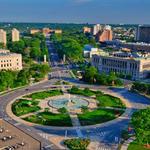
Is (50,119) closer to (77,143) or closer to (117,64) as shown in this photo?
(77,143)

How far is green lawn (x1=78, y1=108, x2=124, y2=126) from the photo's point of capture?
66562 millimetres

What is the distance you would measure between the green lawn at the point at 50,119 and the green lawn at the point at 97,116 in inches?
146

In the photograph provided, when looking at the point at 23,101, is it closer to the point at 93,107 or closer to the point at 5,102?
the point at 5,102

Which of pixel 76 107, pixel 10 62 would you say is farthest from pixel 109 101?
pixel 10 62

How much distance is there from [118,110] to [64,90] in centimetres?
2577

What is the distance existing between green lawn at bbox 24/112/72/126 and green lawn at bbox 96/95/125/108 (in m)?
15.1

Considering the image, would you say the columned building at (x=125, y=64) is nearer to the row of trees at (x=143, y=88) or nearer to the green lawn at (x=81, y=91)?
the row of trees at (x=143, y=88)

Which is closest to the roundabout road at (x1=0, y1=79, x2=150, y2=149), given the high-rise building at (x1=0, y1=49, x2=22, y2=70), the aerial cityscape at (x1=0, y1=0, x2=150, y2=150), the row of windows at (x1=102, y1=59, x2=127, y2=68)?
the aerial cityscape at (x1=0, y1=0, x2=150, y2=150)

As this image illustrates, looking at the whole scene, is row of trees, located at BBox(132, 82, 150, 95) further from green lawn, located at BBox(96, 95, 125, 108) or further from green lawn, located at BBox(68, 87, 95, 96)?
green lawn, located at BBox(68, 87, 95, 96)

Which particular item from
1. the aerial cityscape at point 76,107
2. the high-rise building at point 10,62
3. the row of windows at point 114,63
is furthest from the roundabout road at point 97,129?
the high-rise building at point 10,62

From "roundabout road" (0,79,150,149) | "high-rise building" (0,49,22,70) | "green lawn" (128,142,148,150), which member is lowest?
"green lawn" (128,142,148,150)

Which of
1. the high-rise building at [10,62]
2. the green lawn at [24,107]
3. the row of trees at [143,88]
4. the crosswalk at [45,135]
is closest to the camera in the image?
the crosswalk at [45,135]

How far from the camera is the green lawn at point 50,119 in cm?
6481

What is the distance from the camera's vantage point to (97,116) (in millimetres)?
70250
